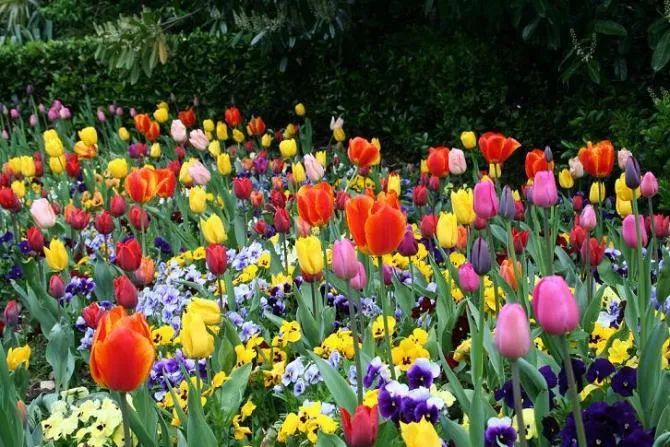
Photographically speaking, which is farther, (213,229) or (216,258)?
(213,229)

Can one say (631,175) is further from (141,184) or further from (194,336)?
(141,184)

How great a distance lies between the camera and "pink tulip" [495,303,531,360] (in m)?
1.11

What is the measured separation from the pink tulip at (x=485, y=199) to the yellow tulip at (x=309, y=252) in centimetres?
39

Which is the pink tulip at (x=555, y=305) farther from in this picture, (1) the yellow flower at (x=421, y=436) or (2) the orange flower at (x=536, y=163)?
(2) the orange flower at (x=536, y=163)

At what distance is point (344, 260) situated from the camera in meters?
1.59

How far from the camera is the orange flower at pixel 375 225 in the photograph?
5.08 ft

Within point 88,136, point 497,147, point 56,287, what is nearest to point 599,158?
point 497,147

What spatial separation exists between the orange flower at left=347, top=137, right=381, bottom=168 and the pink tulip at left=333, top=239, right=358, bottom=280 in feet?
5.03

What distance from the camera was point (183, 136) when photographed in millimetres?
4410

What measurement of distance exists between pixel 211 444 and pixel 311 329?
0.78m

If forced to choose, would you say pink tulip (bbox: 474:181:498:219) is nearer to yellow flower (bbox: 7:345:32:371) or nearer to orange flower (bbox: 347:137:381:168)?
yellow flower (bbox: 7:345:32:371)

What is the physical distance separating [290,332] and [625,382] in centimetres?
92

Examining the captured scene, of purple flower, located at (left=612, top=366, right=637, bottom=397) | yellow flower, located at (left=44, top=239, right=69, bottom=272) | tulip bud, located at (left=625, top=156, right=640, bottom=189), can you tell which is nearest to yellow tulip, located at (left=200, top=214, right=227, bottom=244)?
yellow flower, located at (left=44, top=239, right=69, bottom=272)

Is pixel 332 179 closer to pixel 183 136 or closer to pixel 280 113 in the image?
pixel 183 136
